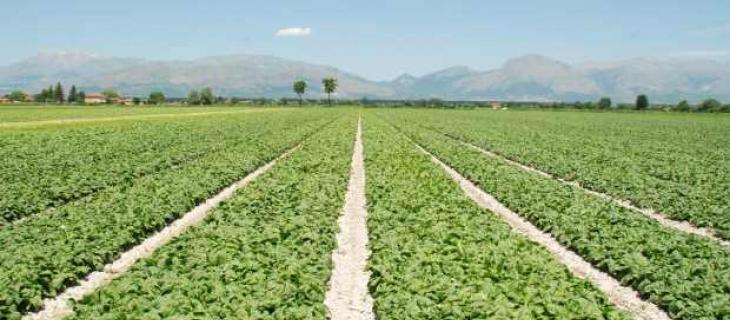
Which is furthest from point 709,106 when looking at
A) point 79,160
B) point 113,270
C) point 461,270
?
point 113,270

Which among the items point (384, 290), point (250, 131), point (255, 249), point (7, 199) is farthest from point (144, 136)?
point (384, 290)

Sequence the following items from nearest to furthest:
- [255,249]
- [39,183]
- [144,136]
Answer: [255,249] < [39,183] < [144,136]

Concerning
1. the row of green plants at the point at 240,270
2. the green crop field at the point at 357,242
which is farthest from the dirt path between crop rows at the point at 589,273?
the row of green plants at the point at 240,270

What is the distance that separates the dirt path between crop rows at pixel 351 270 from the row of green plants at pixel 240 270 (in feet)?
1.04

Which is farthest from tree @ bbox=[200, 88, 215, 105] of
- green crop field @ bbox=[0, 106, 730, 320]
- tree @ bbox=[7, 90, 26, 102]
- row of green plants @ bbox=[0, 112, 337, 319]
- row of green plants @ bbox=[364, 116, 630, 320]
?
row of green plants @ bbox=[364, 116, 630, 320]

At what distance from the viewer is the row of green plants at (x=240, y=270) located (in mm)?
9000

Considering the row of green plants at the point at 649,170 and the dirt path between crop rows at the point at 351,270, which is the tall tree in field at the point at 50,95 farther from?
the dirt path between crop rows at the point at 351,270

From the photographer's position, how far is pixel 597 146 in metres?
42.3

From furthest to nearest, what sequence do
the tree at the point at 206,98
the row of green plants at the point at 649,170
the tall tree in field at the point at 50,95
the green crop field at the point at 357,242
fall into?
the tree at the point at 206,98 < the tall tree in field at the point at 50,95 < the row of green plants at the point at 649,170 < the green crop field at the point at 357,242

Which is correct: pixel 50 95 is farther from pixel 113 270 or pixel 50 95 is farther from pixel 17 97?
pixel 113 270

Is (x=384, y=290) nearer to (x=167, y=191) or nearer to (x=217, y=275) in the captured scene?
(x=217, y=275)

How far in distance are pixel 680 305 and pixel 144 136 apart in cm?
3746

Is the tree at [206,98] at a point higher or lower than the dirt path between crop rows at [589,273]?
higher

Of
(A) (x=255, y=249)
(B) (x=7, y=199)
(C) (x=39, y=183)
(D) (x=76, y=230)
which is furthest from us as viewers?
(C) (x=39, y=183)
